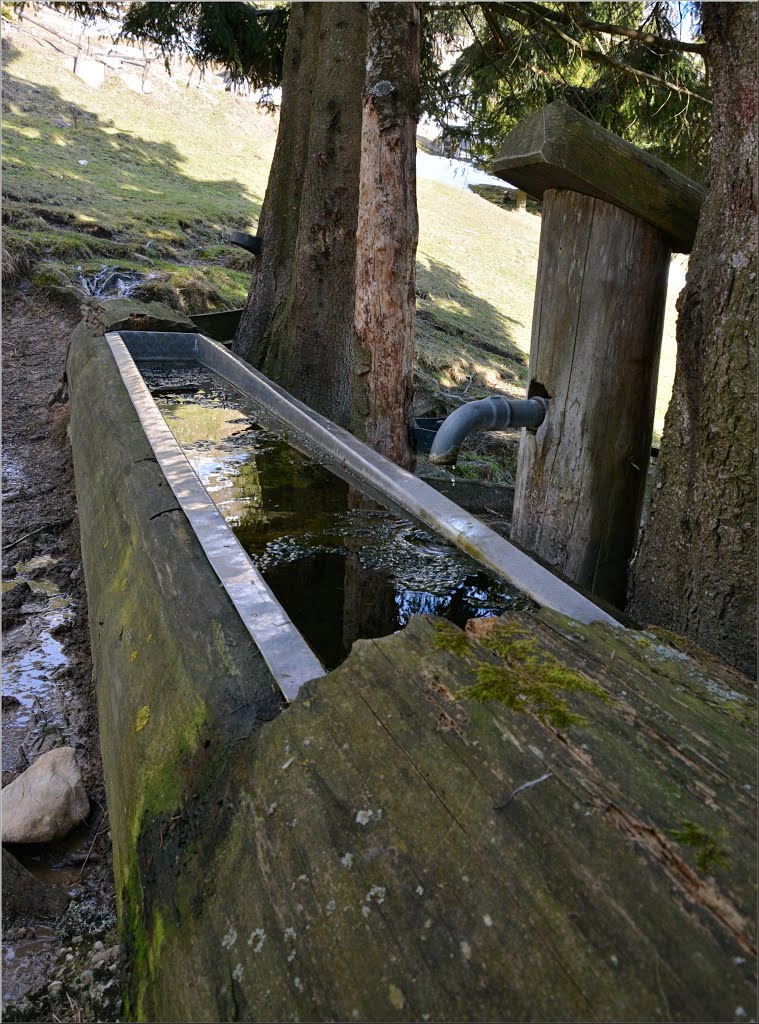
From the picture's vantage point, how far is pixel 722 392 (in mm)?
2164

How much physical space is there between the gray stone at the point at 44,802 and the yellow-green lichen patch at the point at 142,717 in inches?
31.6

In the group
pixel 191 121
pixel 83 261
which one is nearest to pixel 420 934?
pixel 83 261

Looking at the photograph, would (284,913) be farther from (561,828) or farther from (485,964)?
(561,828)

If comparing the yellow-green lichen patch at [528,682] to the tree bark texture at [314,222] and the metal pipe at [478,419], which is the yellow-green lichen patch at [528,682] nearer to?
the metal pipe at [478,419]

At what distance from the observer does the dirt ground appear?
1.86 metres

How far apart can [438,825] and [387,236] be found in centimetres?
444

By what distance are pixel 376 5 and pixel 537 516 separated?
3905 mm

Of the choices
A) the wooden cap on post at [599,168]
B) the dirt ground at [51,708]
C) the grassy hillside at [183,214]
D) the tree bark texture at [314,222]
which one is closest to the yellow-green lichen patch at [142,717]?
the dirt ground at [51,708]

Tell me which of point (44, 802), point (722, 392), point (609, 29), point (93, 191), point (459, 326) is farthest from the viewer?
point (93, 191)

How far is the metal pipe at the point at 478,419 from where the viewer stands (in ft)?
7.77

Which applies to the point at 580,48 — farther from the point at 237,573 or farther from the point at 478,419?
the point at 237,573

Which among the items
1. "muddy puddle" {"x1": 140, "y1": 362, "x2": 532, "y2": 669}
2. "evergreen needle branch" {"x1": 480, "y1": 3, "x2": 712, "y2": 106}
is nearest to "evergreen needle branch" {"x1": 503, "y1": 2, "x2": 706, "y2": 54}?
"evergreen needle branch" {"x1": 480, "y1": 3, "x2": 712, "y2": 106}

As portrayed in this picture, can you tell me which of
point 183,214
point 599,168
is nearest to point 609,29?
point 599,168

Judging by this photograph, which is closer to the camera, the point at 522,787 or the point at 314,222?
the point at 522,787
